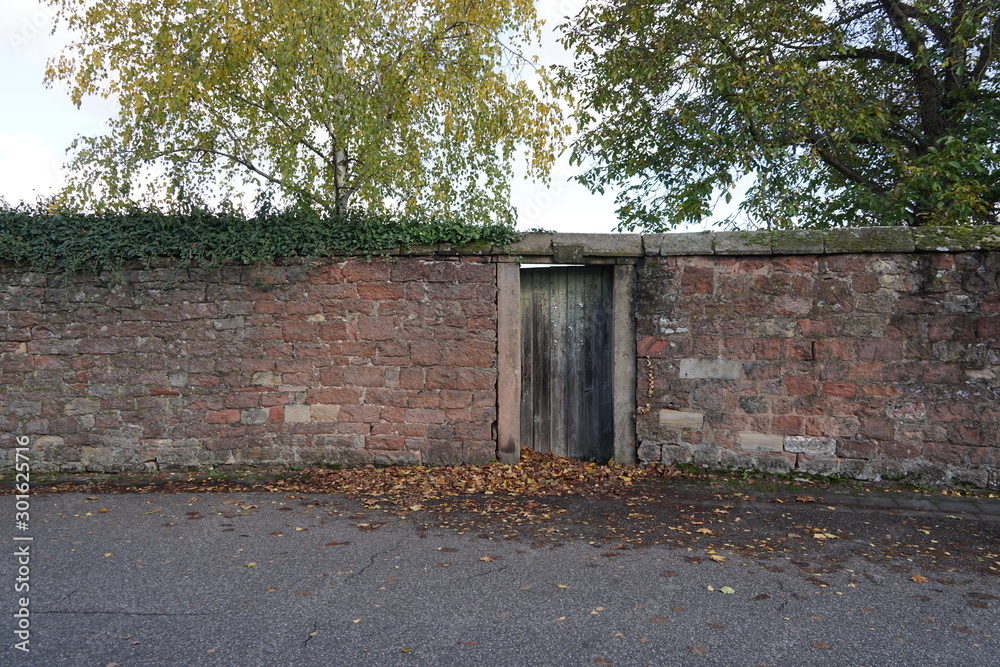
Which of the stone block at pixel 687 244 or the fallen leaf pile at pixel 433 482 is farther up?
the stone block at pixel 687 244

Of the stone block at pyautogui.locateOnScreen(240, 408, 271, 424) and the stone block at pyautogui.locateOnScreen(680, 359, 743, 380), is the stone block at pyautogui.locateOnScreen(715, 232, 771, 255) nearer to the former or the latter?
the stone block at pyautogui.locateOnScreen(680, 359, 743, 380)

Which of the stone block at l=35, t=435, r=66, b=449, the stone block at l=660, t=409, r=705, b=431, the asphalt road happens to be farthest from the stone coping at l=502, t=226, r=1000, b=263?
the stone block at l=35, t=435, r=66, b=449

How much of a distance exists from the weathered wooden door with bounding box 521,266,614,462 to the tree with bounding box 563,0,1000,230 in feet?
11.2

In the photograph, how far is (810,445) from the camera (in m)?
6.40

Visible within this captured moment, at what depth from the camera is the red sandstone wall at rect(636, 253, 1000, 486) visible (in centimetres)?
613

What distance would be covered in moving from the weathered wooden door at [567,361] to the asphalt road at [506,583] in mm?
1300

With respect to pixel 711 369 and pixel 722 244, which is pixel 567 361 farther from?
pixel 722 244

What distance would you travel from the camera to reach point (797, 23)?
30.3ft

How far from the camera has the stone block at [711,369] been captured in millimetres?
6508

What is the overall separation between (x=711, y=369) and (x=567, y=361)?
1383 millimetres

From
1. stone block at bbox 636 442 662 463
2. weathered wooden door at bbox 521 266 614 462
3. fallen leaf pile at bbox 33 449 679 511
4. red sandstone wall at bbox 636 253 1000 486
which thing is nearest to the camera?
fallen leaf pile at bbox 33 449 679 511

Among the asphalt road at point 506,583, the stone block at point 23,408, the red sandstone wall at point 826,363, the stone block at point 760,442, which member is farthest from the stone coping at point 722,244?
the asphalt road at point 506,583

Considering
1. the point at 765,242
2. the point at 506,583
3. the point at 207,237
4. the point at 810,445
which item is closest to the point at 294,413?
the point at 207,237

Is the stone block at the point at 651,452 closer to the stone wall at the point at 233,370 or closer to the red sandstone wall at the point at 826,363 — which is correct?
the red sandstone wall at the point at 826,363
